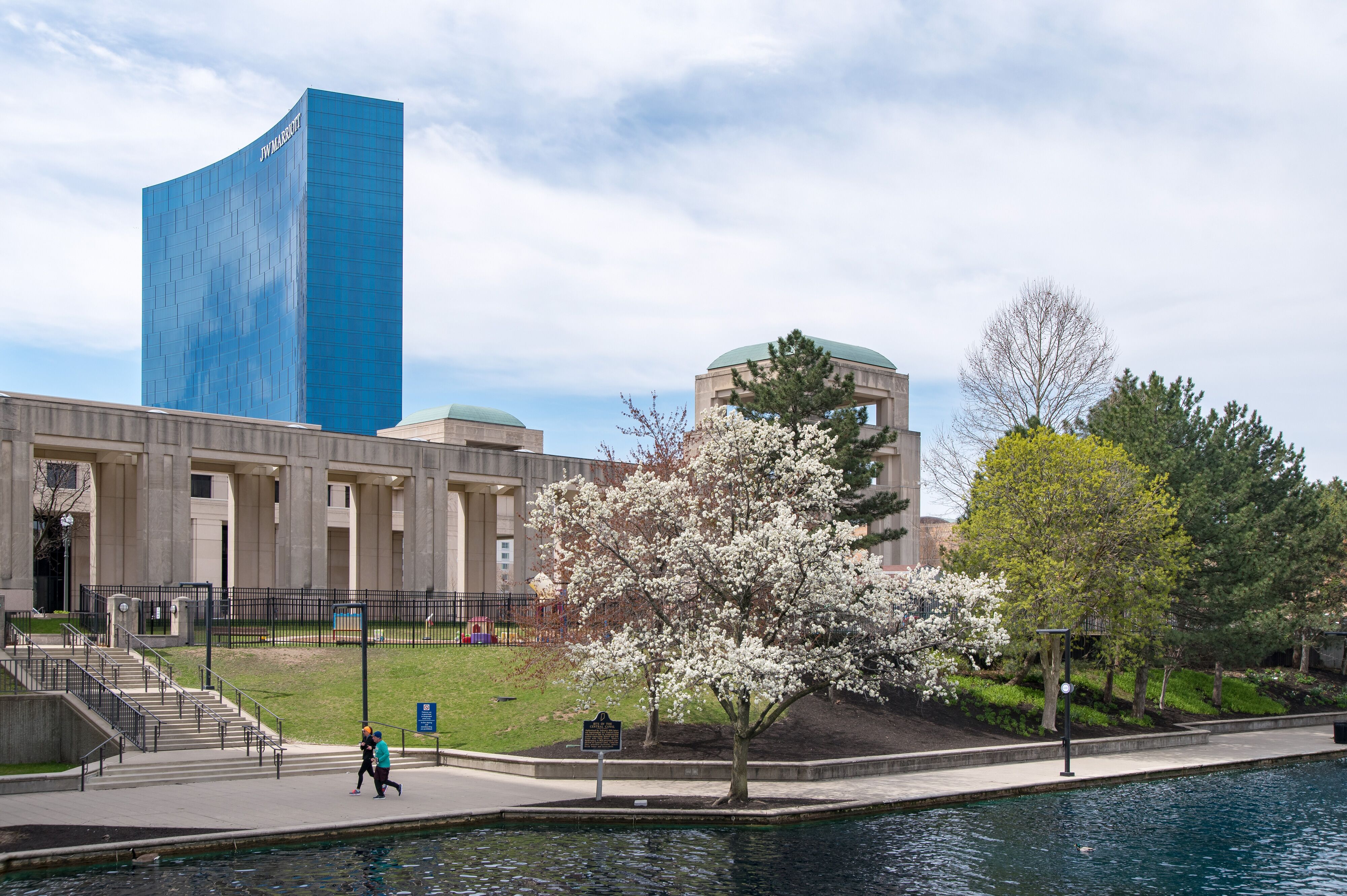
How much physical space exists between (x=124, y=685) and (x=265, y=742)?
5805 mm

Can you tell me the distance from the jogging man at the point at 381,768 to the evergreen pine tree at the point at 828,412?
56.7ft

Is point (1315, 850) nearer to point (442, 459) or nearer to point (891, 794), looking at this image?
point (891, 794)

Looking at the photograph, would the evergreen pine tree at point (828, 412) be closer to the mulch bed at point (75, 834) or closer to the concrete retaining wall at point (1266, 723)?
the concrete retaining wall at point (1266, 723)

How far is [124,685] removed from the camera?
1222 inches

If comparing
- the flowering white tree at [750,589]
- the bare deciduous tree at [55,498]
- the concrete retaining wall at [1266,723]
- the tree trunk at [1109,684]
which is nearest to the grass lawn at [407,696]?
the flowering white tree at [750,589]

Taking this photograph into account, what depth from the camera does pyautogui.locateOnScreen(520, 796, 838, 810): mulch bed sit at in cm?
2288

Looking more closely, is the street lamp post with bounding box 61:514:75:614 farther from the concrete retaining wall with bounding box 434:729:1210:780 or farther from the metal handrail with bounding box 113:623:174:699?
the concrete retaining wall with bounding box 434:729:1210:780

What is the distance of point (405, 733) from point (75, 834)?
11591 mm

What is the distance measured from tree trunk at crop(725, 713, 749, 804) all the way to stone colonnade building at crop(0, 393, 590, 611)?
24.9m

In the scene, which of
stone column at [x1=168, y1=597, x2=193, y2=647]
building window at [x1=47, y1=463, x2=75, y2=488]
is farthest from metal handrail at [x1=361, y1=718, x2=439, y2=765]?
building window at [x1=47, y1=463, x2=75, y2=488]

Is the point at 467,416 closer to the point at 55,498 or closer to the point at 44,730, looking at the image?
the point at 55,498

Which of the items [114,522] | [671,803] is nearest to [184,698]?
[671,803]

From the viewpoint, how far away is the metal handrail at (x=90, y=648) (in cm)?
3111

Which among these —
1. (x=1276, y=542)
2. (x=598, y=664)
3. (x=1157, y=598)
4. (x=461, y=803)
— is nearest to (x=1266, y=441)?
(x=1276, y=542)
